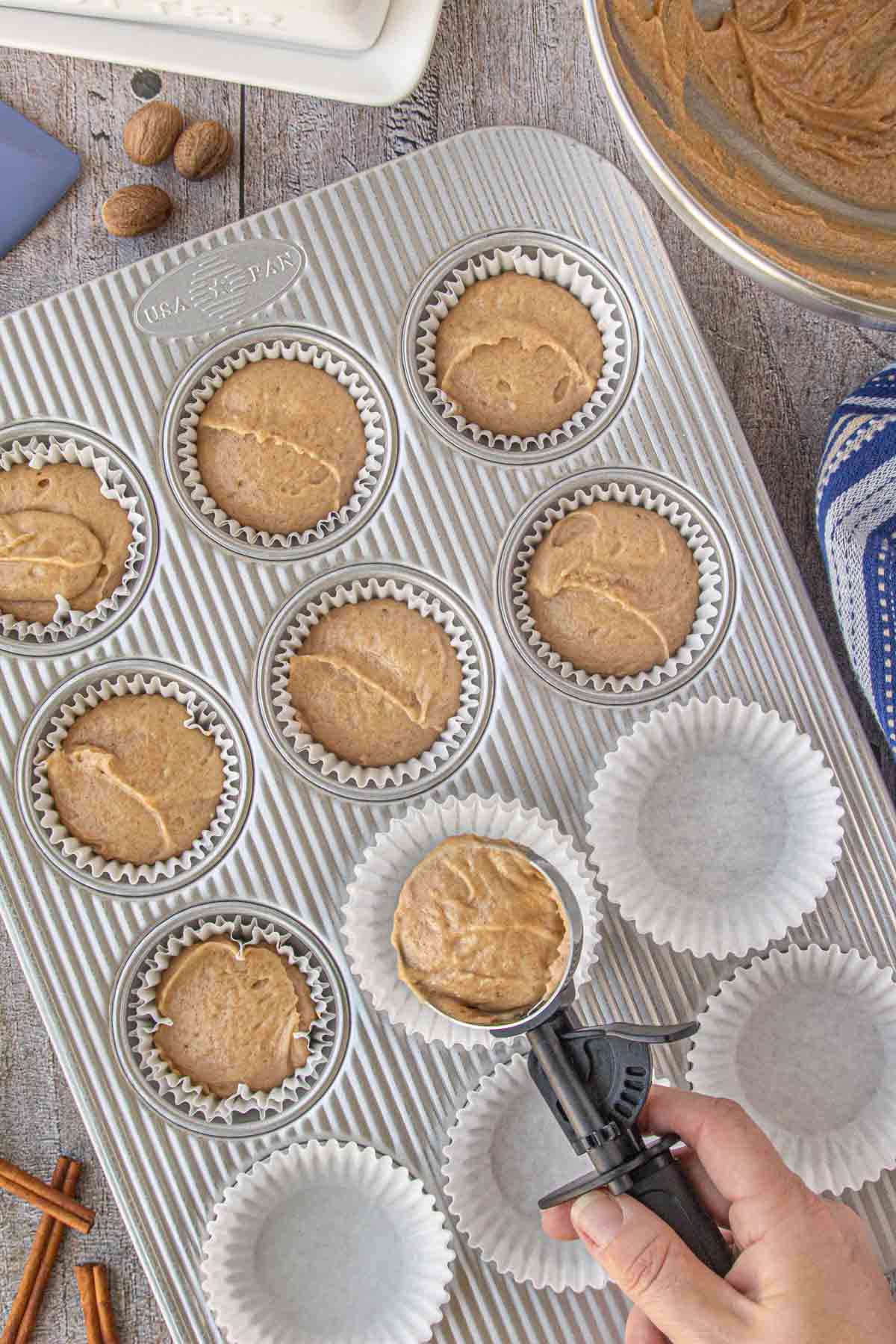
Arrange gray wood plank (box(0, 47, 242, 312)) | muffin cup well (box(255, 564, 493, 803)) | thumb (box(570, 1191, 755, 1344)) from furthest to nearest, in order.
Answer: gray wood plank (box(0, 47, 242, 312)), muffin cup well (box(255, 564, 493, 803)), thumb (box(570, 1191, 755, 1344))

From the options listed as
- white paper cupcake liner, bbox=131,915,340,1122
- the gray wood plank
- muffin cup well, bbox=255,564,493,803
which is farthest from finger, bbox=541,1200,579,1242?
the gray wood plank

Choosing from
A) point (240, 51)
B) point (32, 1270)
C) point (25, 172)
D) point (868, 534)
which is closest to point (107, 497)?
point (25, 172)

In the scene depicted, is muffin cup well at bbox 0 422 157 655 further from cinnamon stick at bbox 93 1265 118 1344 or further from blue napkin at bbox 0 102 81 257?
cinnamon stick at bbox 93 1265 118 1344

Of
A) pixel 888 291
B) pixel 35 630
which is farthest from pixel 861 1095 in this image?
pixel 35 630

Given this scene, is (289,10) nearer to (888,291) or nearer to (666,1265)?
(888,291)

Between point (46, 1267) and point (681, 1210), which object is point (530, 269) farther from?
point (46, 1267)

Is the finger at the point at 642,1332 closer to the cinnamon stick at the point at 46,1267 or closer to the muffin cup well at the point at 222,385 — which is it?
the cinnamon stick at the point at 46,1267
